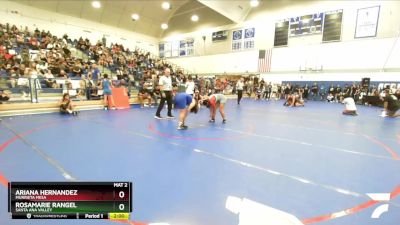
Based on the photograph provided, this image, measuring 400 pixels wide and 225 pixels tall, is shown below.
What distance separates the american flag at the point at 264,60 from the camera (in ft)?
71.8

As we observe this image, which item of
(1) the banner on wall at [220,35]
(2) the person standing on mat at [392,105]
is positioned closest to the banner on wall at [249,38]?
(1) the banner on wall at [220,35]

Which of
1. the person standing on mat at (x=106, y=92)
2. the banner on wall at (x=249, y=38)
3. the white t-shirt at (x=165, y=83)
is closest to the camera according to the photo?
the white t-shirt at (x=165, y=83)

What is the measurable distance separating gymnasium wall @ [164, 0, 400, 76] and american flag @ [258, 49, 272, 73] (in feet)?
1.29

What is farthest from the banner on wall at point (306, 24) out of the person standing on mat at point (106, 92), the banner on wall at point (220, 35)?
the person standing on mat at point (106, 92)

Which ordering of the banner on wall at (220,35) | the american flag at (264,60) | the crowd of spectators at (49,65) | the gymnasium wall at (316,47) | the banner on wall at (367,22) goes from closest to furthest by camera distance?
the crowd of spectators at (49,65) → the gymnasium wall at (316,47) → the banner on wall at (367,22) → the american flag at (264,60) → the banner on wall at (220,35)

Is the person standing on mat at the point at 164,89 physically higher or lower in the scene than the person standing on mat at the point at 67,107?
higher

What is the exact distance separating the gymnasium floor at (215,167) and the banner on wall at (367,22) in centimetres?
1493

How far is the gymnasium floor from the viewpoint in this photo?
2295 mm

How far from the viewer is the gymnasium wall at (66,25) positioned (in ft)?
58.3

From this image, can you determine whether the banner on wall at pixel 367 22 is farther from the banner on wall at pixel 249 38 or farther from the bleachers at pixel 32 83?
the bleachers at pixel 32 83

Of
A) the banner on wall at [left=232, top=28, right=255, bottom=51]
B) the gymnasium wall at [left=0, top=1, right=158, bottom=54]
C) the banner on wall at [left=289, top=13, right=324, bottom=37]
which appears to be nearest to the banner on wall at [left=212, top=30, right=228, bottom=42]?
the banner on wall at [left=232, top=28, right=255, bottom=51]

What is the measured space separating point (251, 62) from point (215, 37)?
5396 millimetres

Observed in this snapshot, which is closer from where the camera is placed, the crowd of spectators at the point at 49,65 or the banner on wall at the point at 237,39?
the crowd of spectators at the point at 49,65
